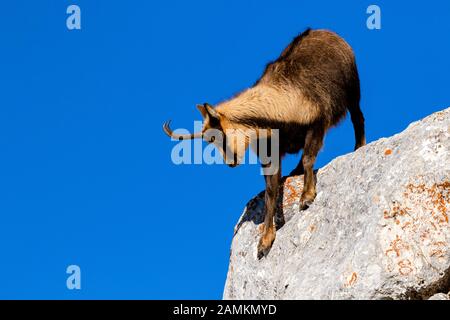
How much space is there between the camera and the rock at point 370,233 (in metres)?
10.2

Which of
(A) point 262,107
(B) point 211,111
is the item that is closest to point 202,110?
(B) point 211,111

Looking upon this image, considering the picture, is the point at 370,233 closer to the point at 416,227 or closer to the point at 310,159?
the point at 416,227

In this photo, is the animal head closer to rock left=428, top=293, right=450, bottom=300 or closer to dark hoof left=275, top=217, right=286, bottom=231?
dark hoof left=275, top=217, right=286, bottom=231

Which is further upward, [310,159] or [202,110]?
[202,110]

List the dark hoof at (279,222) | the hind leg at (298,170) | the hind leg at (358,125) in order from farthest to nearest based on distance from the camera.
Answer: the hind leg at (358,125)
the hind leg at (298,170)
the dark hoof at (279,222)

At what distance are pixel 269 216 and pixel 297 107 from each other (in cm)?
165

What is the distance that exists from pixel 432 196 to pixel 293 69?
3406mm

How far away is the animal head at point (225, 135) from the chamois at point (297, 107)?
0.05ft

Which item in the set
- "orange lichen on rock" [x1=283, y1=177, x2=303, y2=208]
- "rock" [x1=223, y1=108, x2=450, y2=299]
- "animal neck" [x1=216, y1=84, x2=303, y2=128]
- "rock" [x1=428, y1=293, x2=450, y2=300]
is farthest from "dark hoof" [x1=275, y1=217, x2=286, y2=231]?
"rock" [x1=428, y1=293, x2=450, y2=300]

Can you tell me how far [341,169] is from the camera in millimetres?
12242

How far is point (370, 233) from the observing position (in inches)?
417

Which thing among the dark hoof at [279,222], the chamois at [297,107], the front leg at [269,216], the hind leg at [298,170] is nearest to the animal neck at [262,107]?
the chamois at [297,107]

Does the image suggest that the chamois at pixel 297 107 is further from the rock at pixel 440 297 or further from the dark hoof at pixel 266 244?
the rock at pixel 440 297
